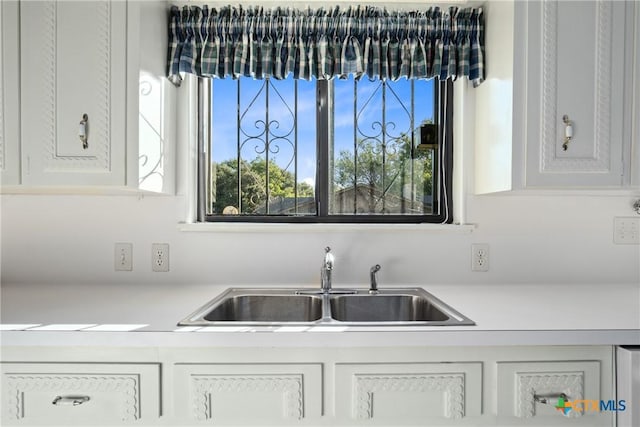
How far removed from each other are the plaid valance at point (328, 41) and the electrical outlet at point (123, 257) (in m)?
0.78

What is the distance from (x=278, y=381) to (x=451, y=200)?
1185mm

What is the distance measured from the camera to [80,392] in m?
1.10

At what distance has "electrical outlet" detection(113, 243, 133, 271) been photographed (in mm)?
1709

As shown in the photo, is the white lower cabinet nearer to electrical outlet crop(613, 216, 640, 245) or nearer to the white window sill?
the white window sill

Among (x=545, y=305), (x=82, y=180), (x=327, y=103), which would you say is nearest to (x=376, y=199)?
(x=327, y=103)

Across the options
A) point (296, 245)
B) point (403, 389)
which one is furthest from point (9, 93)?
point (403, 389)

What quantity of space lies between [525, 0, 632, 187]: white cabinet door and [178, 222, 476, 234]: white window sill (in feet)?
1.36

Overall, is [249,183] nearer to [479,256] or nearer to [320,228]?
[320,228]

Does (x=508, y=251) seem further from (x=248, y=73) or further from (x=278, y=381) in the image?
(x=248, y=73)

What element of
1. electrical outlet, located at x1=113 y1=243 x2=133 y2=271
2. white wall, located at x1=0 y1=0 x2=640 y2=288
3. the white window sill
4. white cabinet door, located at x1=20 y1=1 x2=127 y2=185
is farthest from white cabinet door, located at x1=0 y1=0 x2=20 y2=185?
the white window sill

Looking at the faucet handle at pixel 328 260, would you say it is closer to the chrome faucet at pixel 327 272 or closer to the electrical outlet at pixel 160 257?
the chrome faucet at pixel 327 272

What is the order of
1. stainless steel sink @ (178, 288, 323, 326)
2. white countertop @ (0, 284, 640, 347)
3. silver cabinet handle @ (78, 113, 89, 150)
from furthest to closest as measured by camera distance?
1. stainless steel sink @ (178, 288, 323, 326)
2. silver cabinet handle @ (78, 113, 89, 150)
3. white countertop @ (0, 284, 640, 347)

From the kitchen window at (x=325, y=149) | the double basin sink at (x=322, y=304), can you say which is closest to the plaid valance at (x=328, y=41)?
the kitchen window at (x=325, y=149)

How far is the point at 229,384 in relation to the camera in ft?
3.62
